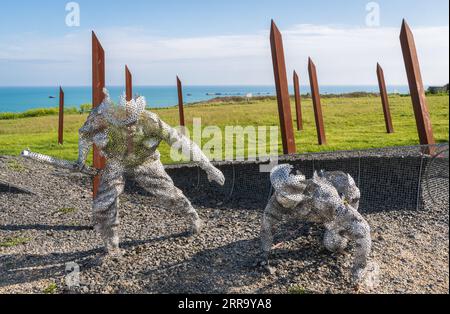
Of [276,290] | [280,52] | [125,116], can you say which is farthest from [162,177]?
[280,52]

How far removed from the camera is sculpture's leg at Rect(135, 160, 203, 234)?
588 centimetres

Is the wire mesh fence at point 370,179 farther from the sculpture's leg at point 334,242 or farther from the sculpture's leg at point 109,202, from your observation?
the sculpture's leg at point 109,202

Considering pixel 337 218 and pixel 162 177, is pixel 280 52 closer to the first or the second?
pixel 162 177

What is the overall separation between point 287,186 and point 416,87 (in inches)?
154

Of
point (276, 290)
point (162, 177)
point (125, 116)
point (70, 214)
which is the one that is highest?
point (125, 116)

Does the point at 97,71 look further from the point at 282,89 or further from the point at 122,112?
the point at 282,89

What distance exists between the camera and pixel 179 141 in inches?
227

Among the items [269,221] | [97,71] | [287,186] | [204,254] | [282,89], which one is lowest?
[204,254]

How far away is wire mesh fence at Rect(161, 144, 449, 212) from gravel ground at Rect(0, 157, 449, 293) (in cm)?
36

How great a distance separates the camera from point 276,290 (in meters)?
4.82

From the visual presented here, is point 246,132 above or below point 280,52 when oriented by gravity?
below

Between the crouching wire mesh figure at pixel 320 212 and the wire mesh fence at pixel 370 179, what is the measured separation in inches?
92.7

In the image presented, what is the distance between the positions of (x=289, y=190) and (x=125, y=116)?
1.93 metres

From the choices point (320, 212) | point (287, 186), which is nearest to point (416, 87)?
point (320, 212)
